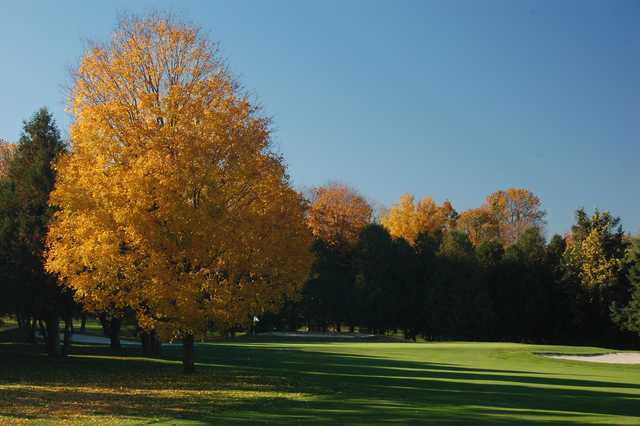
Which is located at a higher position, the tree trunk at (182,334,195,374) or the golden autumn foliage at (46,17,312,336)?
the golden autumn foliage at (46,17,312,336)

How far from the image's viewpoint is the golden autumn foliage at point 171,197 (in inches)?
971

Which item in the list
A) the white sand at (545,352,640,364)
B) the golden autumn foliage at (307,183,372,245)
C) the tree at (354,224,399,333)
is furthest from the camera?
the golden autumn foliage at (307,183,372,245)

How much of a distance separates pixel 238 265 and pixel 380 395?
6.77 m

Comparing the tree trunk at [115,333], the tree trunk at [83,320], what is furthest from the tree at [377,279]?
the tree trunk at [115,333]

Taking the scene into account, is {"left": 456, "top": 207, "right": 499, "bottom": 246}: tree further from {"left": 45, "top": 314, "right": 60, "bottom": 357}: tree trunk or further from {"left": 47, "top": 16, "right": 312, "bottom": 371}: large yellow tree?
{"left": 47, "top": 16, "right": 312, "bottom": 371}: large yellow tree

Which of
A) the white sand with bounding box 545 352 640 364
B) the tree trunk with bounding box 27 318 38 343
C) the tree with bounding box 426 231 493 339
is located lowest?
the white sand with bounding box 545 352 640 364

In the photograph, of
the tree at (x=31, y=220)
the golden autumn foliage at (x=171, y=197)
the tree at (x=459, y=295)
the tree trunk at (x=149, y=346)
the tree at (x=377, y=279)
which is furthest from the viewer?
the tree at (x=377, y=279)

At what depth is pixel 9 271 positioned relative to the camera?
36312mm

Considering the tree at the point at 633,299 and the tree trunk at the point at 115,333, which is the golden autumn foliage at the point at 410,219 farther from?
the tree trunk at the point at 115,333

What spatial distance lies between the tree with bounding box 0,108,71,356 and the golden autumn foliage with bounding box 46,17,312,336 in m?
9.40

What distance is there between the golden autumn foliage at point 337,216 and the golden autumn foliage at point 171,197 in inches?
2445

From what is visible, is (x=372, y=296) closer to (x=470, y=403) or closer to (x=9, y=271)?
(x=9, y=271)

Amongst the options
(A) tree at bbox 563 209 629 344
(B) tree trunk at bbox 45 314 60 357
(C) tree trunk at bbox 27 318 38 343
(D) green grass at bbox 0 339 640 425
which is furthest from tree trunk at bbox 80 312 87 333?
(A) tree at bbox 563 209 629 344

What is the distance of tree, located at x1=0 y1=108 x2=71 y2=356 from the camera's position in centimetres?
3600
